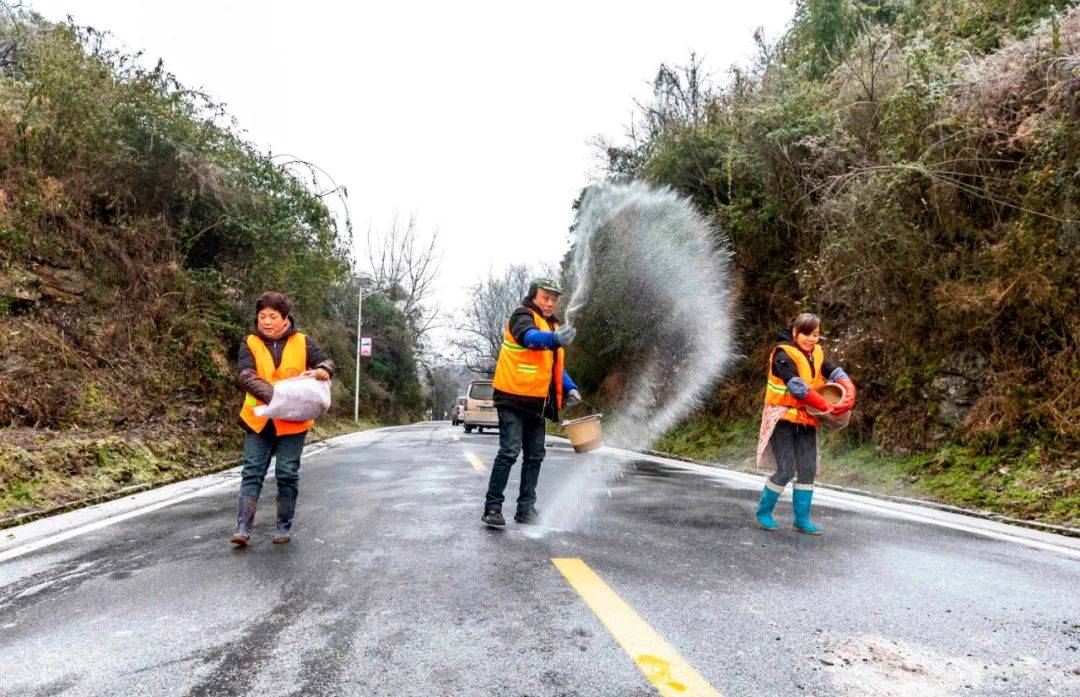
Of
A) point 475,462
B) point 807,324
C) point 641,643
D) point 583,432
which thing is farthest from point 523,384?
point 475,462

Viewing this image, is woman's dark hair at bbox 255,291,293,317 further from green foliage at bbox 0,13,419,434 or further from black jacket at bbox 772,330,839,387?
green foliage at bbox 0,13,419,434

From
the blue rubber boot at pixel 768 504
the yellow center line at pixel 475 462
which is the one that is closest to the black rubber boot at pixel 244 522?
the blue rubber boot at pixel 768 504

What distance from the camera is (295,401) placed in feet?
15.7

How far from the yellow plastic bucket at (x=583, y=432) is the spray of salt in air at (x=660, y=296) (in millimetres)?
9974

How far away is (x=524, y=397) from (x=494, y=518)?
95 centimetres

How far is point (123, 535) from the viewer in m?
5.41

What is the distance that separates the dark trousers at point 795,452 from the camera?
562cm

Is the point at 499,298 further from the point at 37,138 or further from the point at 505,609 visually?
the point at 505,609

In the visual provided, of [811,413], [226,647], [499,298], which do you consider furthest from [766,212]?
[499,298]

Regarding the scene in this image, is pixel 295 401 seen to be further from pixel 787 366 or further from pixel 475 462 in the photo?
pixel 475 462

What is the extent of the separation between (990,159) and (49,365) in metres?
12.6

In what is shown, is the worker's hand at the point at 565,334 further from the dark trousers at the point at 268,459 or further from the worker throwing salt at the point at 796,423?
the dark trousers at the point at 268,459

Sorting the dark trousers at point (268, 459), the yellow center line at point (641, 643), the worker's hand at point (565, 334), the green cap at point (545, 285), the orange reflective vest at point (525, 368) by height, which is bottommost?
the yellow center line at point (641, 643)

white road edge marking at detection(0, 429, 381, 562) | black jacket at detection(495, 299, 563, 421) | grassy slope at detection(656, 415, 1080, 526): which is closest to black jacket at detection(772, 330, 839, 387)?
black jacket at detection(495, 299, 563, 421)
